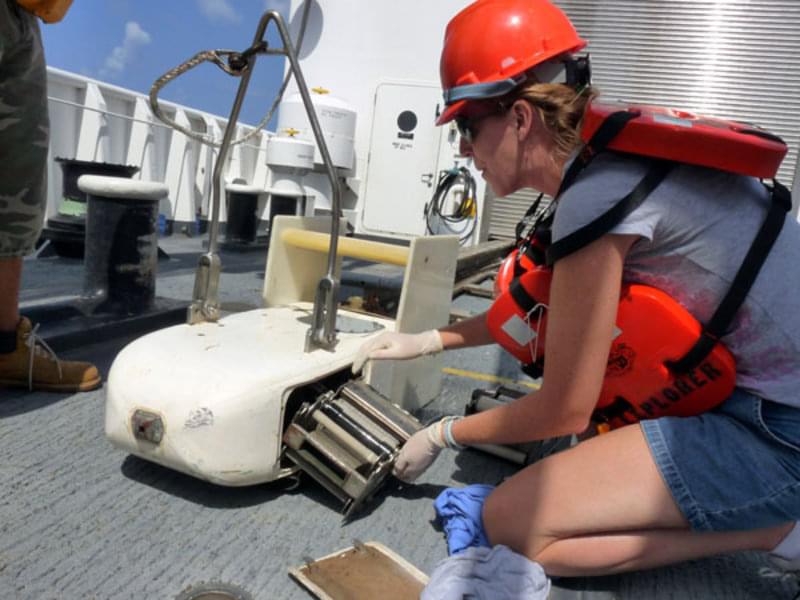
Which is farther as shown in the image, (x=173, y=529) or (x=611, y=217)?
(x=173, y=529)

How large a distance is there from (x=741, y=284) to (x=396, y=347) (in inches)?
34.8

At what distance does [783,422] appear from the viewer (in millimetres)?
1271

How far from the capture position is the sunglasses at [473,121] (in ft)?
4.28

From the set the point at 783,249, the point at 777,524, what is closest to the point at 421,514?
the point at 777,524

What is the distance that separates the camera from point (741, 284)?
122 cm

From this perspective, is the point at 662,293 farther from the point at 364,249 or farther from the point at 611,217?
the point at 364,249

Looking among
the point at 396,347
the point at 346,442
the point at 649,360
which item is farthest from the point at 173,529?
the point at 649,360

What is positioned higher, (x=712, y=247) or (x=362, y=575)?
(x=712, y=247)

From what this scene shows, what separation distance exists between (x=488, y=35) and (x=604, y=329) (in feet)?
2.24

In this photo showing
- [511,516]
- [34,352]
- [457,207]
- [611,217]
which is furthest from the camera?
[457,207]

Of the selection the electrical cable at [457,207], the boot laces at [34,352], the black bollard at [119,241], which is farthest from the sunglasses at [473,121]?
the electrical cable at [457,207]

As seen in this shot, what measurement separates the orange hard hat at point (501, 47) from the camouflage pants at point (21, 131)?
133 cm

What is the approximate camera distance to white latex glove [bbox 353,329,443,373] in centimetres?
172

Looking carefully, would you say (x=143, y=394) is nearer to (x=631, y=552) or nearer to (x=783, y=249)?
(x=631, y=552)
